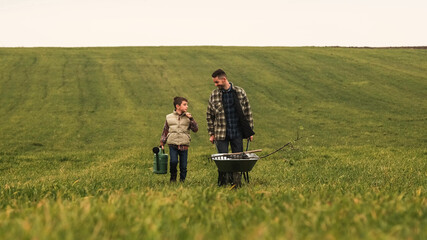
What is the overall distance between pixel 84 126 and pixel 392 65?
34.5 metres

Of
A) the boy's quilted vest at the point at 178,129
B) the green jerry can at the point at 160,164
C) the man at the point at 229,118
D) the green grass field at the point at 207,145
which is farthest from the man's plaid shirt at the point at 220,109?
the green jerry can at the point at 160,164

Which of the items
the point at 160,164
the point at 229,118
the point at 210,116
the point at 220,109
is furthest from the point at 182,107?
the point at 160,164

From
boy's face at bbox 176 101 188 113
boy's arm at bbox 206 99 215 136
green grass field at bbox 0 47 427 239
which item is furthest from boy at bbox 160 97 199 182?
green grass field at bbox 0 47 427 239

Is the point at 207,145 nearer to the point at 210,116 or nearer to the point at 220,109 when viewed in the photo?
the point at 210,116

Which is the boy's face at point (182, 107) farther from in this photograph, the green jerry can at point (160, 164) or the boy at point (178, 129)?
the green jerry can at point (160, 164)

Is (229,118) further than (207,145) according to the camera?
No

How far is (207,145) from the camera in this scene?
2066cm

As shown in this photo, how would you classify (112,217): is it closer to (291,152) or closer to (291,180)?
(291,180)

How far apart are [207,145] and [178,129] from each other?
11.7m

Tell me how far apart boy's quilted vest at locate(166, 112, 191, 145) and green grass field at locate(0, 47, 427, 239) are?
3.51 feet

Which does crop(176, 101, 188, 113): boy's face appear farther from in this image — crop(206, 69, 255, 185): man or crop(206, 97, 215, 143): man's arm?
crop(206, 69, 255, 185): man

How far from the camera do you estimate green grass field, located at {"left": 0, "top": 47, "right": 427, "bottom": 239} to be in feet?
11.2

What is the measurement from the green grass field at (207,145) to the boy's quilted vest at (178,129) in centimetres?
107

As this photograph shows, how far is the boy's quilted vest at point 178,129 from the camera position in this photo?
9.02m
